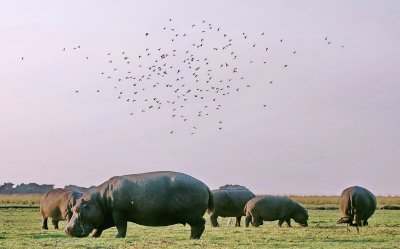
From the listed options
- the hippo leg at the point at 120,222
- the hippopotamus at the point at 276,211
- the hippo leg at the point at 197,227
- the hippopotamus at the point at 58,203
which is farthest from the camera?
the hippopotamus at the point at 276,211

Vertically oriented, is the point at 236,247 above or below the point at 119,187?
below

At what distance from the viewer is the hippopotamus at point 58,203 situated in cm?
3175

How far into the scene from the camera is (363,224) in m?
32.9

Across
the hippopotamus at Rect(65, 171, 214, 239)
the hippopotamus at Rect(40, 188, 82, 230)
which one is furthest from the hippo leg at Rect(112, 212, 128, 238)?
the hippopotamus at Rect(40, 188, 82, 230)

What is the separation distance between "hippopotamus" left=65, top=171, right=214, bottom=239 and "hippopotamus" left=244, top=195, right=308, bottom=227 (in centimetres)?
1092

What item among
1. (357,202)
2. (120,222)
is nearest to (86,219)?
(120,222)

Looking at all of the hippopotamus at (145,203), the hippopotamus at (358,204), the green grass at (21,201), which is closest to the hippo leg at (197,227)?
the hippopotamus at (145,203)

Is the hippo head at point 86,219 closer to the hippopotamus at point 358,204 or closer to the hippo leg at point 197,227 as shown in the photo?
the hippo leg at point 197,227

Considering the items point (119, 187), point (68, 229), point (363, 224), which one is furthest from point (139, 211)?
point (363, 224)

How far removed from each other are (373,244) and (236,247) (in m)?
4.10

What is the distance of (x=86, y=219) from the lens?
22.9 meters

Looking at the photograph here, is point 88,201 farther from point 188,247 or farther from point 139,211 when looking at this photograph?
point 188,247

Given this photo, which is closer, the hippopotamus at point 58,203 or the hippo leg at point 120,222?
the hippo leg at point 120,222

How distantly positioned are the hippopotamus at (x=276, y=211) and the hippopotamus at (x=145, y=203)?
35.8ft
